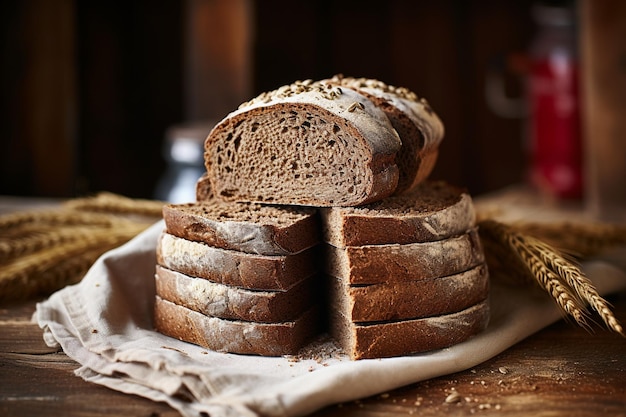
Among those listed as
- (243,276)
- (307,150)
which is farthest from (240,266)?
(307,150)

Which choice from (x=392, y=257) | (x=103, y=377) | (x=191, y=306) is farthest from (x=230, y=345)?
(x=392, y=257)

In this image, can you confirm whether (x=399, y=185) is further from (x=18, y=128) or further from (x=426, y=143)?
(x=18, y=128)

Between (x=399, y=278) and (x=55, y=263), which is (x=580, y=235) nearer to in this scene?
(x=399, y=278)

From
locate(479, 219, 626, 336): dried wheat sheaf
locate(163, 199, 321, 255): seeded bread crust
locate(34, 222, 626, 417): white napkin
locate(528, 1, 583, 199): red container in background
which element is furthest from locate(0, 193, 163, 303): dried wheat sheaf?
locate(528, 1, 583, 199): red container in background

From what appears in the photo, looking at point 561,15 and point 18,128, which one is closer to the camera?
point 561,15

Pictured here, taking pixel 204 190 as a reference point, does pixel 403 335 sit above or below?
below

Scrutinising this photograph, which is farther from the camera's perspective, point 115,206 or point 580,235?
point 115,206
